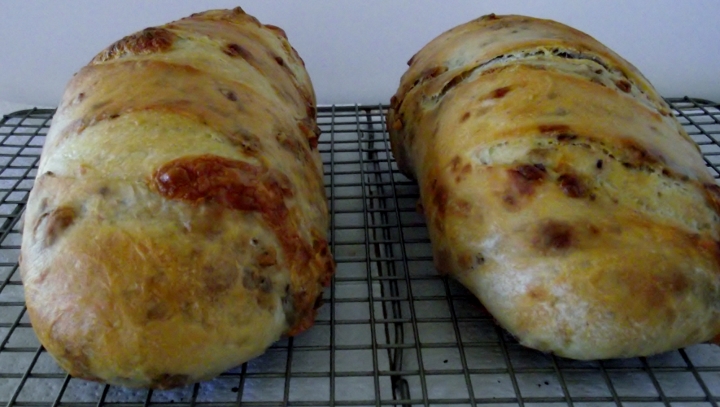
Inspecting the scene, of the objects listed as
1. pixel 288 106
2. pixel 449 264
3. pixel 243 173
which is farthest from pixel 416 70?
pixel 243 173

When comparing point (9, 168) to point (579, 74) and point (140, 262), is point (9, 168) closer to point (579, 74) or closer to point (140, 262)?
point (140, 262)

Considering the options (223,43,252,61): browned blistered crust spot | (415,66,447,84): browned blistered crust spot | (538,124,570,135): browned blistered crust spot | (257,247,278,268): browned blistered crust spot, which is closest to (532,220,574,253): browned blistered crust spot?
(538,124,570,135): browned blistered crust spot

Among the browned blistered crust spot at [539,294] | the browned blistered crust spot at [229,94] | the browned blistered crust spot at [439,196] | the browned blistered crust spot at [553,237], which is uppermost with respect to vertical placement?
the browned blistered crust spot at [229,94]

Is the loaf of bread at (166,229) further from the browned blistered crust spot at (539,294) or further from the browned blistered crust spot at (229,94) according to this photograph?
the browned blistered crust spot at (539,294)

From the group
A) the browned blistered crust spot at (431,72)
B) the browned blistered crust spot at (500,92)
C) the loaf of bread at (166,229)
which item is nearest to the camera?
the loaf of bread at (166,229)

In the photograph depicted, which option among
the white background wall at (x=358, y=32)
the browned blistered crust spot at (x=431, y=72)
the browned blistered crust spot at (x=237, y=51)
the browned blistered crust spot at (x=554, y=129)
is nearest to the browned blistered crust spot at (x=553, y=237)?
the browned blistered crust spot at (x=554, y=129)

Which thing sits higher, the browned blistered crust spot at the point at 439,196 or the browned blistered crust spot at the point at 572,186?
the browned blistered crust spot at the point at 572,186
